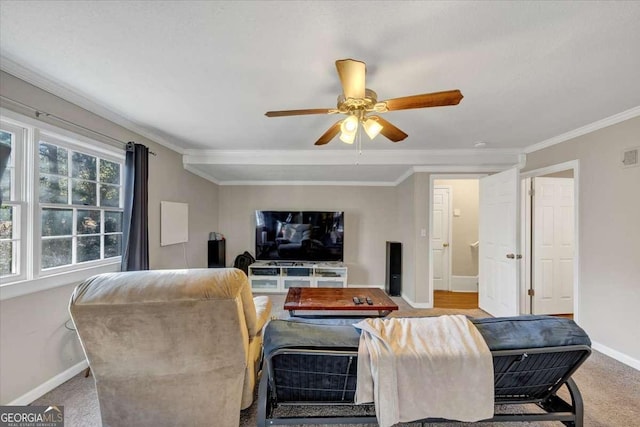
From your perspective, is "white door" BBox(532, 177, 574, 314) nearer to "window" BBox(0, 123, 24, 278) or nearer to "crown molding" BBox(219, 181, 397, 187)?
"crown molding" BBox(219, 181, 397, 187)

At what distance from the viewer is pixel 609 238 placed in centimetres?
262

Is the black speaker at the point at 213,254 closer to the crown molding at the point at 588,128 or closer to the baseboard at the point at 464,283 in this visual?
the baseboard at the point at 464,283

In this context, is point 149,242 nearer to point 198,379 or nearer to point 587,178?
point 198,379

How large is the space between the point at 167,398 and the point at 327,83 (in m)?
2.22

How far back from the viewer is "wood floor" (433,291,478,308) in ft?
13.8

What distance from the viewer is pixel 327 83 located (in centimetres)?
196

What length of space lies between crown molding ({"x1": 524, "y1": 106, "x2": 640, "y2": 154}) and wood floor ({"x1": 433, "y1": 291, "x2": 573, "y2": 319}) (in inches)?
92.3

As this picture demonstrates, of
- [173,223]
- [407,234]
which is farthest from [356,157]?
[173,223]

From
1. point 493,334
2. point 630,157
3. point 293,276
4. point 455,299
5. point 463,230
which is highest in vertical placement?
point 630,157

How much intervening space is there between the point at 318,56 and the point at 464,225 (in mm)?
4576

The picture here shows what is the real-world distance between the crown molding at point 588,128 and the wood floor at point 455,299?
2426 mm

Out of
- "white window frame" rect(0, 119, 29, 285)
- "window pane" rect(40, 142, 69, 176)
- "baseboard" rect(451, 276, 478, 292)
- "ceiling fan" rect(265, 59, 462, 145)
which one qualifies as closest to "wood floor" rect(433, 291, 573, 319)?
"baseboard" rect(451, 276, 478, 292)

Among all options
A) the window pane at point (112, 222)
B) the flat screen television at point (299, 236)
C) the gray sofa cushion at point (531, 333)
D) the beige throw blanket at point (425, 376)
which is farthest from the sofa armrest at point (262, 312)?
the flat screen television at point (299, 236)

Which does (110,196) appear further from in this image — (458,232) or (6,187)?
(458,232)
